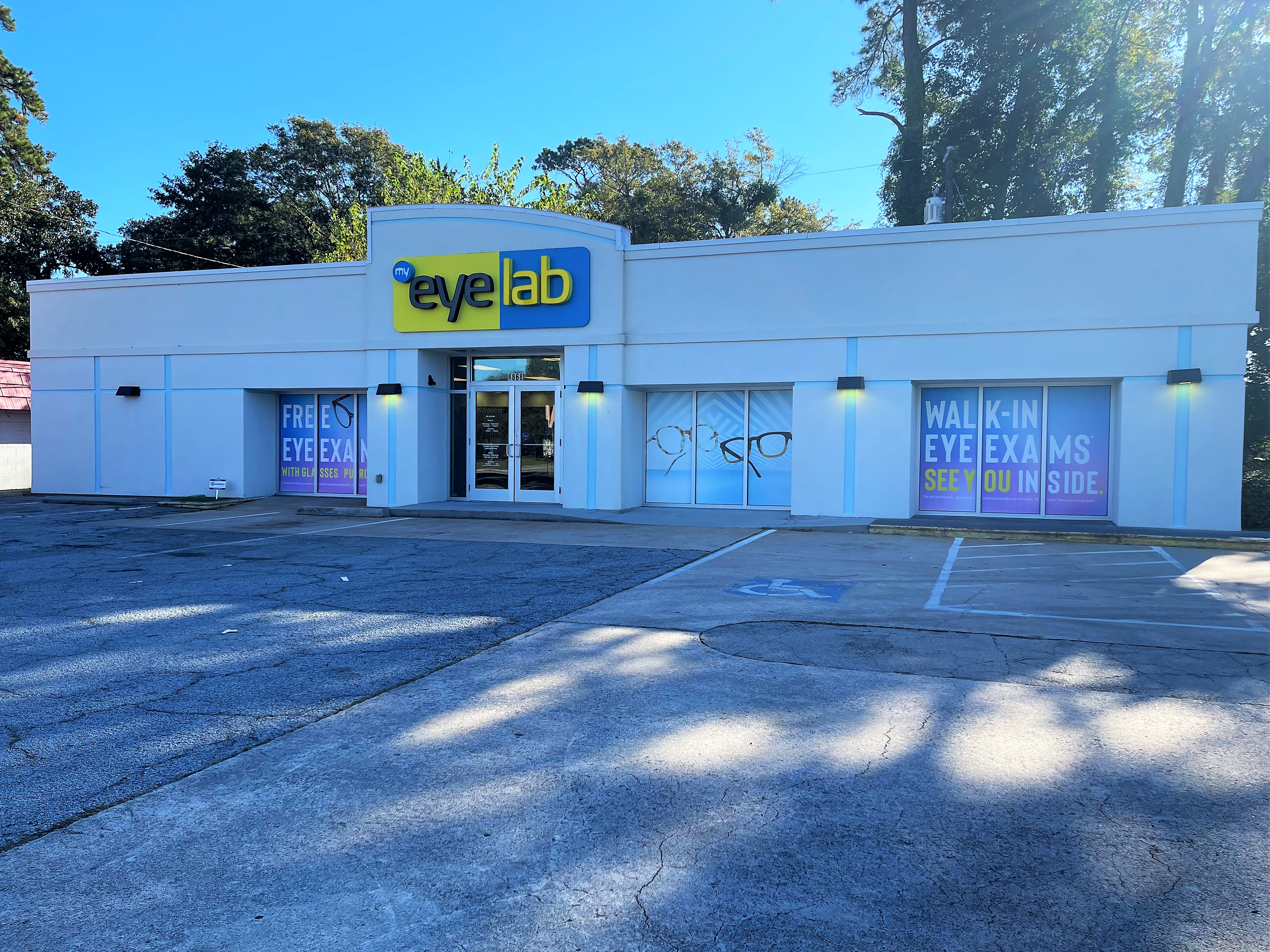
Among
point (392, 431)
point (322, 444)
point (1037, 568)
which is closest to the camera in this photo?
point (1037, 568)

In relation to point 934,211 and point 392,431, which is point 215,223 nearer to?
point 392,431

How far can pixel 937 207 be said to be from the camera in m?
17.5

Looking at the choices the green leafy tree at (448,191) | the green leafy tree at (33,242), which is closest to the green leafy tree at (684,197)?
the green leafy tree at (448,191)

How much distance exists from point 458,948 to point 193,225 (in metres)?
44.1

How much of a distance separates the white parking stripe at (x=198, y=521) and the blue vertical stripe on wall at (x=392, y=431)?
2377 mm

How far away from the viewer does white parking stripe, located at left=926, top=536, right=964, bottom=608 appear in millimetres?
8492

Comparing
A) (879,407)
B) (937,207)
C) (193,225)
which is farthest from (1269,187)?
(193,225)

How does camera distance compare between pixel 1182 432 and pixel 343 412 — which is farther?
pixel 343 412

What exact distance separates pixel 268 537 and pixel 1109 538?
517 inches

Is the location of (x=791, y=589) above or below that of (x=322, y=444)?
below

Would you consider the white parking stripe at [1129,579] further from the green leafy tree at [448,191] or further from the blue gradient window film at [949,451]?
the green leafy tree at [448,191]

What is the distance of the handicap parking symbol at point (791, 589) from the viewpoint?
869 centimetres

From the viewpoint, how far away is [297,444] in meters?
20.5

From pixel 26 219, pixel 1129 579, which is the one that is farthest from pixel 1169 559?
pixel 26 219
